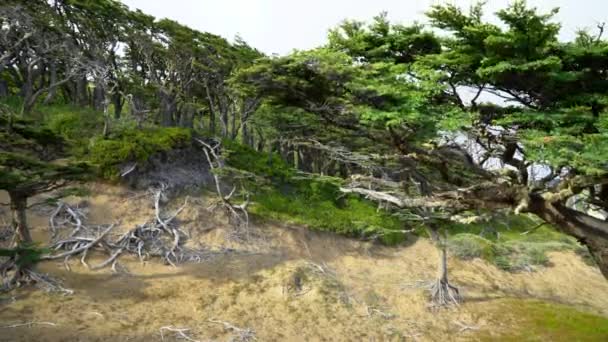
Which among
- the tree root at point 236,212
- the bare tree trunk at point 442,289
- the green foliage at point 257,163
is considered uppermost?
the green foliage at point 257,163

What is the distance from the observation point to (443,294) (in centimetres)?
1203

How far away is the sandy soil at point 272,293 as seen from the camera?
756 centimetres

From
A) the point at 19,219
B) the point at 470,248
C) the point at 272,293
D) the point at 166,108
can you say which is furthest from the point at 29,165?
the point at 470,248

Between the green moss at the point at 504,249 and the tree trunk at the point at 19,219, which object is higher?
the tree trunk at the point at 19,219

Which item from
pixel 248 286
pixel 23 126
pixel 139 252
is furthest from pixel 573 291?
pixel 23 126

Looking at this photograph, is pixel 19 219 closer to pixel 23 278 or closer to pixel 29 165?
pixel 23 278

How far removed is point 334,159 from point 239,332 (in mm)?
7232

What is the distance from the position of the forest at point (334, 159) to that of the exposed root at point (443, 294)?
65 millimetres

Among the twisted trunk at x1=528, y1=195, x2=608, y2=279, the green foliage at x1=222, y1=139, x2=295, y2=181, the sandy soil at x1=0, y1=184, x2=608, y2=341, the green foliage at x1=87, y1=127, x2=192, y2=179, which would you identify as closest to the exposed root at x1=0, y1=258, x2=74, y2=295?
the sandy soil at x1=0, y1=184, x2=608, y2=341

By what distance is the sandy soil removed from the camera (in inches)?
298

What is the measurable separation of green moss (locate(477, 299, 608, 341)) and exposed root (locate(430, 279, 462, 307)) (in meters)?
1.34

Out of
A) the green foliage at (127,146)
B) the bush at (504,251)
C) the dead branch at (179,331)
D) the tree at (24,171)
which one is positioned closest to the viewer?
the tree at (24,171)

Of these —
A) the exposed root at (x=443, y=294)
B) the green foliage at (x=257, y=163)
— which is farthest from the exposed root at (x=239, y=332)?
the green foliage at (x=257, y=163)

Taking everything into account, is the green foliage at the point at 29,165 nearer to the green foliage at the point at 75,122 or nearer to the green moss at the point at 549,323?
the green foliage at the point at 75,122
